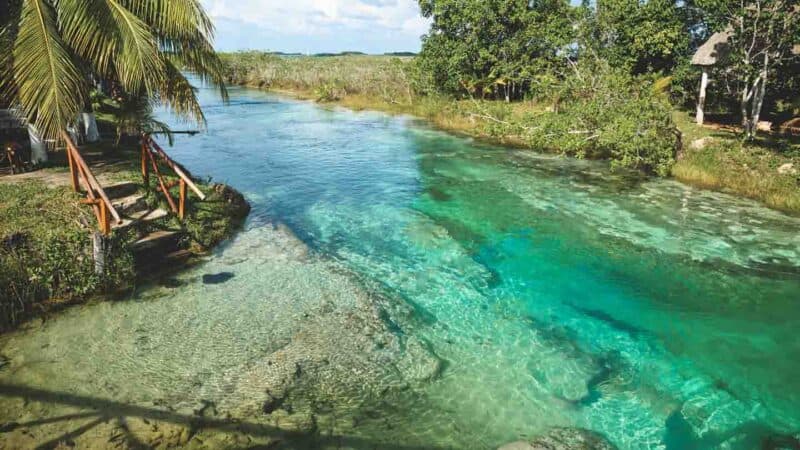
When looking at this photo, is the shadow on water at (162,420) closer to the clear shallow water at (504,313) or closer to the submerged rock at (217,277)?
the clear shallow water at (504,313)

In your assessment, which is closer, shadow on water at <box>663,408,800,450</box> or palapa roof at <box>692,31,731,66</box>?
shadow on water at <box>663,408,800,450</box>

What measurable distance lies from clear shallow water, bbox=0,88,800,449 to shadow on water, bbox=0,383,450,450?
180 mm

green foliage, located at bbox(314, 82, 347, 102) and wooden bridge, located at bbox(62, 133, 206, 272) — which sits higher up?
green foliage, located at bbox(314, 82, 347, 102)

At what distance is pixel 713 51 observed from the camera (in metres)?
21.3

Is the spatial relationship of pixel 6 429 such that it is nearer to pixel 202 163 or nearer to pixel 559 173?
pixel 202 163

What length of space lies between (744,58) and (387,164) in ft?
45.1

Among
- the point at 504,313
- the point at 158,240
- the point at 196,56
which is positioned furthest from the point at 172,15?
the point at 504,313

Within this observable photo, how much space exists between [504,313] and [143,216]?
7.94 meters

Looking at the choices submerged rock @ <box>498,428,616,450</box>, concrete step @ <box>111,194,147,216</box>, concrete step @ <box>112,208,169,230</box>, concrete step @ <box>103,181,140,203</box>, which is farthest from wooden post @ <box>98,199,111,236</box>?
submerged rock @ <box>498,428,616,450</box>

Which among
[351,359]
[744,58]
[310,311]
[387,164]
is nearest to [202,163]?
[387,164]

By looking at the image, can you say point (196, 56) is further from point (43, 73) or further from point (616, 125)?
point (616, 125)

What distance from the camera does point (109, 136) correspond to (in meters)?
17.5

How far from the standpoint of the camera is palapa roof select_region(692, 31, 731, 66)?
68.8 ft

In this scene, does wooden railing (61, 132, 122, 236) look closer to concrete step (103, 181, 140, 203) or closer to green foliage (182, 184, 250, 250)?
concrete step (103, 181, 140, 203)
